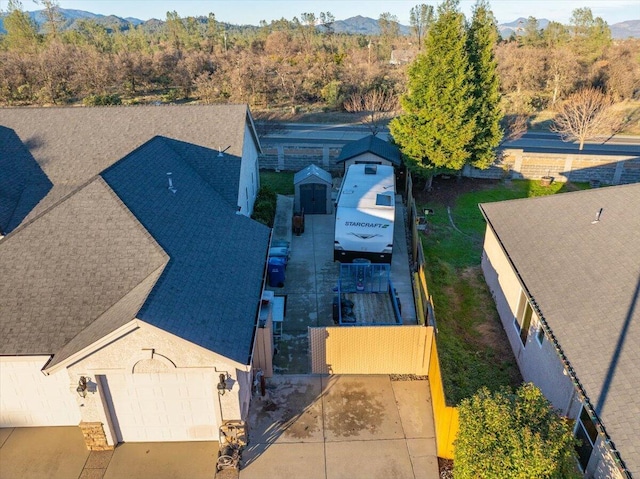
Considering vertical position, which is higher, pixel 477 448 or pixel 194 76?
pixel 194 76

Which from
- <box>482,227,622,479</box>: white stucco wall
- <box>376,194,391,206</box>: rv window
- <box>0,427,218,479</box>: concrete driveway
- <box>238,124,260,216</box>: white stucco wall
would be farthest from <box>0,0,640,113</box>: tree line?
<box>0,427,218,479</box>: concrete driveway

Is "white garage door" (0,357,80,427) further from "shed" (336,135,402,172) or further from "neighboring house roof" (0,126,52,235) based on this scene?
"shed" (336,135,402,172)

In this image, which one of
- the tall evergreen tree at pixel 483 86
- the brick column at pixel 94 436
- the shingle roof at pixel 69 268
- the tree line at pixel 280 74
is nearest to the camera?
the brick column at pixel 94 436

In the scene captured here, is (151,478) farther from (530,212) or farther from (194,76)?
(194,76)

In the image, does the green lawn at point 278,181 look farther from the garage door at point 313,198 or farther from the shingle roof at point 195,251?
the shingle roof at point 195,251

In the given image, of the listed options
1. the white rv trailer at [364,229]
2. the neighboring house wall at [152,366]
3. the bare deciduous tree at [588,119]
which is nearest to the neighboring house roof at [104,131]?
the white rv trailer at [364,229]

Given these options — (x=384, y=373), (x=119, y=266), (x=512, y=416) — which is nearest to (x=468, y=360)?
(x=384, y=373)

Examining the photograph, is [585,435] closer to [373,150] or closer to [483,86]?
[373,150]
